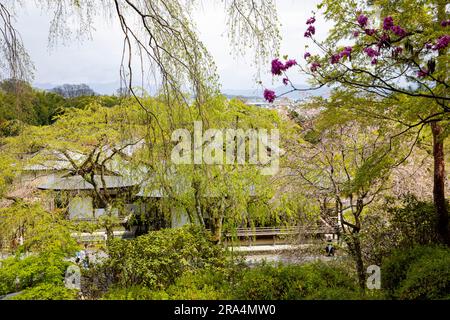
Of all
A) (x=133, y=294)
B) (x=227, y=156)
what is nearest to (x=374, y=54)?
(x=133, y=294)

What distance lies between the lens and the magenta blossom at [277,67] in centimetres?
242

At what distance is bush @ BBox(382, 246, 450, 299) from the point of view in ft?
7.91

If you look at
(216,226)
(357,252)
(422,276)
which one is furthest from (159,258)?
(216,226)

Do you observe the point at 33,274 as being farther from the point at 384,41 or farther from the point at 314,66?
the point at 384,41

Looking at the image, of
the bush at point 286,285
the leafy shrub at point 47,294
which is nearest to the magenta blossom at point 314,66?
the bush at point 286,285

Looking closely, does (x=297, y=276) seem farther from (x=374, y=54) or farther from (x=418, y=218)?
(x=418, y=218)

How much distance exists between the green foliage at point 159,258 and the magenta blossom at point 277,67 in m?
1.77

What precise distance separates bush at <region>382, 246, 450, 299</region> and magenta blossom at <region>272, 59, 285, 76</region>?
1.61 m

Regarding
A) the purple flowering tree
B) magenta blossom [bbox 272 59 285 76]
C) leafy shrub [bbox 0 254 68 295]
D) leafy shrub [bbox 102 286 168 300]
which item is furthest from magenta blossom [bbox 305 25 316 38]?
leafy shrub [bbox 0 254 68 295]

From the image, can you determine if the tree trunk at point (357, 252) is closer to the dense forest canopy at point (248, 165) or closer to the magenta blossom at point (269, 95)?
the dense forest canopy at point (248, 165)

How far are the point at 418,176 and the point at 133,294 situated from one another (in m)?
4.76

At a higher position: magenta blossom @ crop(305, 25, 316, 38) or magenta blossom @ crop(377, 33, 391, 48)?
magenta blossom @ crop(305, 25, 316, 38)

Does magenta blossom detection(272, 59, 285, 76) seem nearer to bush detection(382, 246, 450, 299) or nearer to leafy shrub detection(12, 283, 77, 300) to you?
bush detection(382, 246, 450, 299)

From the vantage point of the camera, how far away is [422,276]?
2.54m
